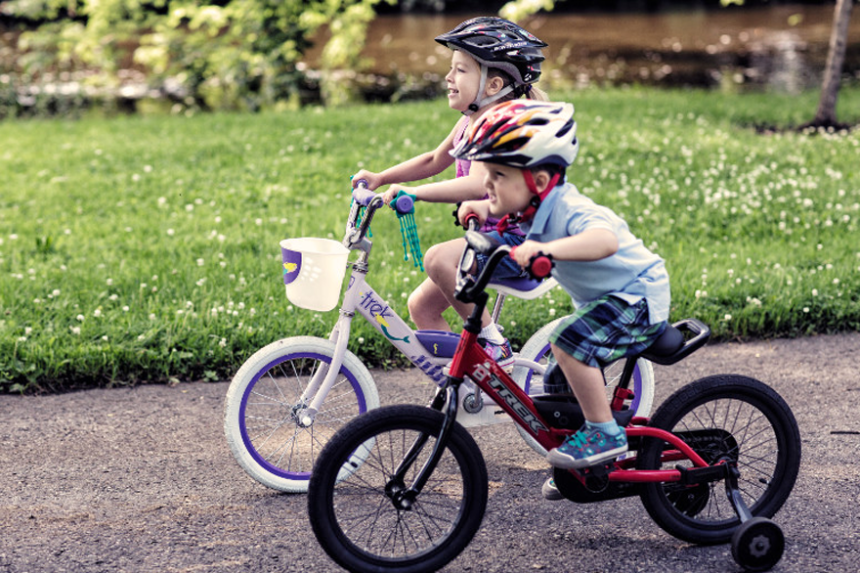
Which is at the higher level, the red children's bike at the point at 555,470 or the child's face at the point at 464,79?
the child's face at the point at 464,79

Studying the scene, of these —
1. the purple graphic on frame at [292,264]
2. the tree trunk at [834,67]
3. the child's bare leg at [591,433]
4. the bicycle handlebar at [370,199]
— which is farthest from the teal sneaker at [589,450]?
the tree trunk at [834,67]

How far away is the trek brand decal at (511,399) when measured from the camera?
3156mm

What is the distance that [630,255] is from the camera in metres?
3.09

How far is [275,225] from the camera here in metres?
6.97

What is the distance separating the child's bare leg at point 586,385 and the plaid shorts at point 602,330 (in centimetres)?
2

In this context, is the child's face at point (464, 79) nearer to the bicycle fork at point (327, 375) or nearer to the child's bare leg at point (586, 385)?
the bicycle fork at point (327, 375)

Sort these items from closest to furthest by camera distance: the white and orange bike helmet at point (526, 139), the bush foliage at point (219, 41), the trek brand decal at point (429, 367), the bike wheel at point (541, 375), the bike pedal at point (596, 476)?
the white and orange bike helmet at point (526, 139) → the bike pedal at point (596, 476) → the trek brand decal at point (429, 367) → the bike wheel at point (541, 375) → the bush foliage at point (219, 41)

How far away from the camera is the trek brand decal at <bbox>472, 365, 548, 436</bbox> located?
316 centimetres

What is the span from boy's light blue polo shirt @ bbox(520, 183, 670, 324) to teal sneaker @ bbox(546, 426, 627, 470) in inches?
16.0

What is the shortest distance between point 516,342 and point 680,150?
467cm

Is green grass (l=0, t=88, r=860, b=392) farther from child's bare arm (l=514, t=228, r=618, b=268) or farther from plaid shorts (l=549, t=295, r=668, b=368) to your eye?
child's bare arm (l=514, t=228, r=618, b=268)

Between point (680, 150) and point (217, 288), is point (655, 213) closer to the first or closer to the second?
point (680, 150)

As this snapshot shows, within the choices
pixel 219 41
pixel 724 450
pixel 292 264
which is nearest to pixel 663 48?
pixel 219 41

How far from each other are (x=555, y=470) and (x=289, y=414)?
1.10 metres
